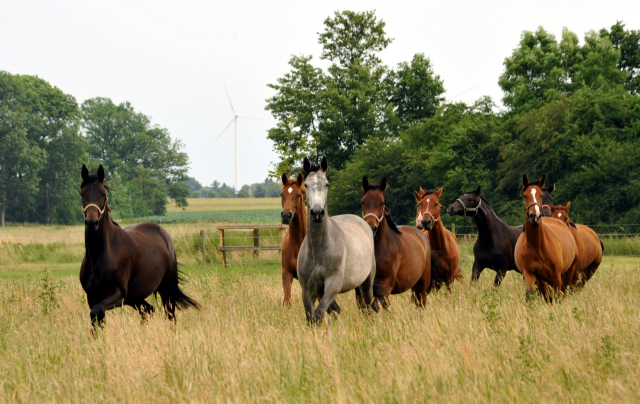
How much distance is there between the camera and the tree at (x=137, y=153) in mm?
82562

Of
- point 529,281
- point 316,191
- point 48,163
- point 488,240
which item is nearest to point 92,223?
point 316,191

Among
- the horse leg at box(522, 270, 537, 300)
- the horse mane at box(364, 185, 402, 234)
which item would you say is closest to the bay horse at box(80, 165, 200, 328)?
the horse mane at box(364, 185, 402, 234)

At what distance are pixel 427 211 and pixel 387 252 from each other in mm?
1945

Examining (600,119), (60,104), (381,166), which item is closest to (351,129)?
(381,166)

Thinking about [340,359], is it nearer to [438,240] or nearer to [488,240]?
[438,240]

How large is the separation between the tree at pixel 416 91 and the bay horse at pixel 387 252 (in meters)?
43.9

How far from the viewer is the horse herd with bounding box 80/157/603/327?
21.1 feet

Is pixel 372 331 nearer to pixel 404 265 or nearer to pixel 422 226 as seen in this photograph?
pixel 404 265

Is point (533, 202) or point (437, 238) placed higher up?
point (533, 202)

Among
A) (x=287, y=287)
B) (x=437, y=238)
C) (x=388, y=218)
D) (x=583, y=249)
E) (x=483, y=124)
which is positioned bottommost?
(x=287, y=287)

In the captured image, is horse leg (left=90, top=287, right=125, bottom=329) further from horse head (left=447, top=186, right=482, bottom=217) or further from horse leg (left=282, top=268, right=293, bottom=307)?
horse head (left=447, top=186, right=482, bottom=217)

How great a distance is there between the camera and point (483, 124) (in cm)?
3691

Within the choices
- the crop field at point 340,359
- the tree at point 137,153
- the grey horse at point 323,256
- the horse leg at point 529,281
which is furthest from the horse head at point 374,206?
the tree at point 137,153

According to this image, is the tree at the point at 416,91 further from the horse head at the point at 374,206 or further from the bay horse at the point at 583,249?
the horse head at the point at 374,206
